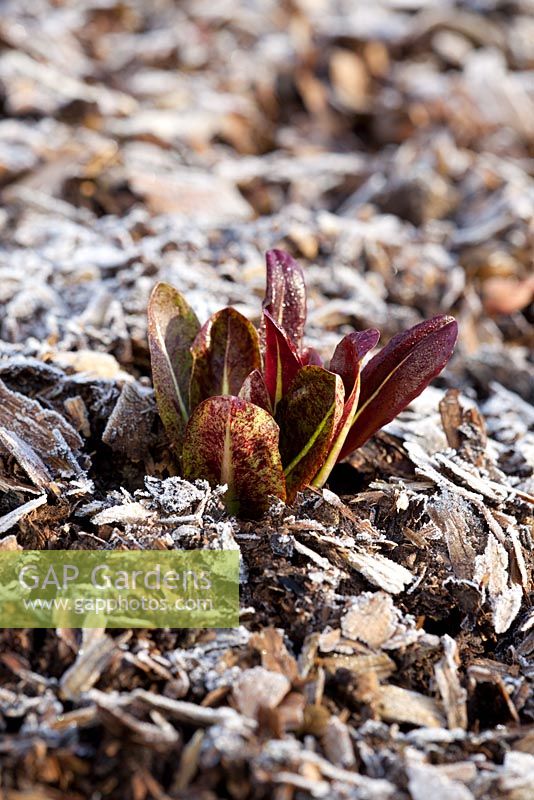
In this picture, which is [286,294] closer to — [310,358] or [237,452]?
[310,358]

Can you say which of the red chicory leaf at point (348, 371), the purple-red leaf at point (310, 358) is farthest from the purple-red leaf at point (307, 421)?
the purple-red leaf at point (310, 358)

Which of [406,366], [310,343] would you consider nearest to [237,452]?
[406,366]

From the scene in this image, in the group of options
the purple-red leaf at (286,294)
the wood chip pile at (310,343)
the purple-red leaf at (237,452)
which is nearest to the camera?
the wood chip pile at (310,343)

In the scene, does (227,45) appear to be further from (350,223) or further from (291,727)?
(291,727)

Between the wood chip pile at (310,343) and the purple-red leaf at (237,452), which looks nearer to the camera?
the wood chip pile at (310,343)

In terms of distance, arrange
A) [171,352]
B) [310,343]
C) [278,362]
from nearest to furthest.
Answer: [278,362] → [171,352] → [310,343]

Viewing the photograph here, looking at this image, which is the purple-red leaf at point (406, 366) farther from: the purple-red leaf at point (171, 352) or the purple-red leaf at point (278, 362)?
the purple-red leaf at point (171, 352)

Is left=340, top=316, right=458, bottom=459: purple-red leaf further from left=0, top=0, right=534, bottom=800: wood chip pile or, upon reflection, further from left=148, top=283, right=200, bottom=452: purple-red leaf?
left=148, top=283, right=200, bottom=452: purple-red leaf
